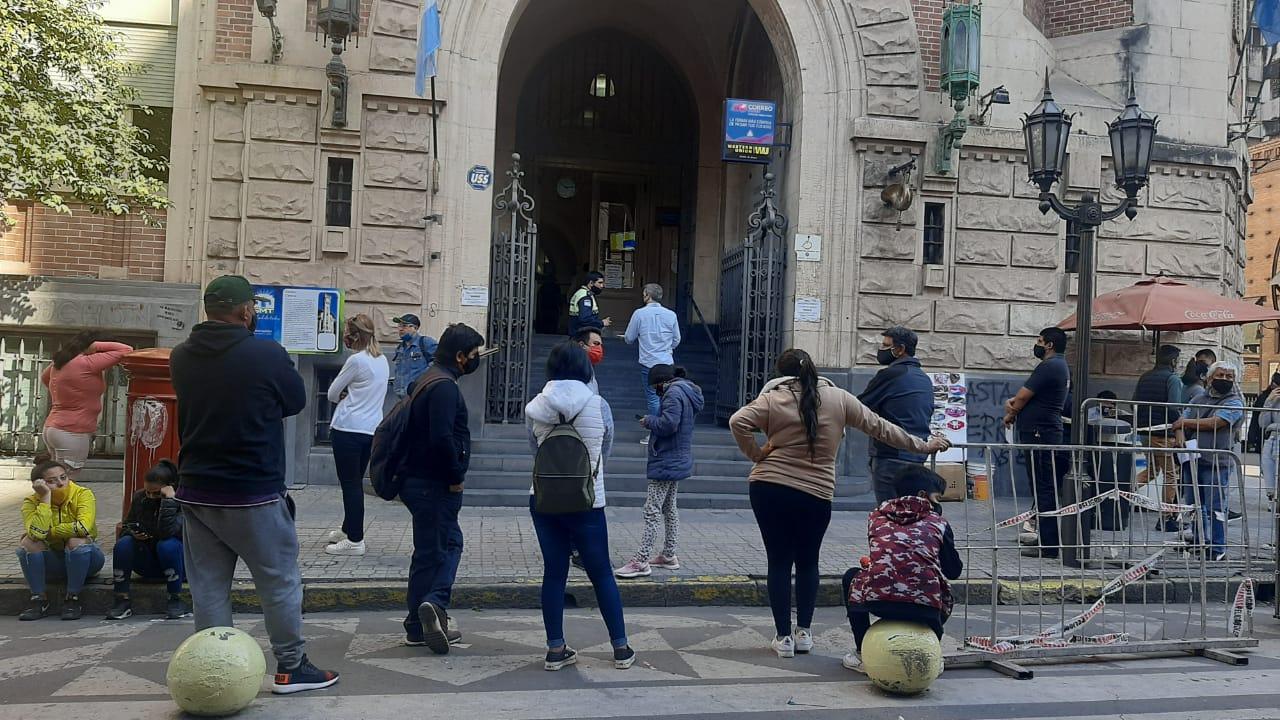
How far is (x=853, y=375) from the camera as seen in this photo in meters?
12.5

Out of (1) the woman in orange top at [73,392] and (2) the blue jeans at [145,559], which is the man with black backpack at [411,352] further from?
(2) the blue jeans at [145,559]

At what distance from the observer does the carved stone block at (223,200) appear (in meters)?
11.4

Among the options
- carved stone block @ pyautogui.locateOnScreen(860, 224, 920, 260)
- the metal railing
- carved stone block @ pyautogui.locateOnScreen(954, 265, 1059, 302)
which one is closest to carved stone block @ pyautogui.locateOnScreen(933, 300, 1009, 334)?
carved stone block @ pyautogui.locateOnScreen(954, 265, 1059, 302)

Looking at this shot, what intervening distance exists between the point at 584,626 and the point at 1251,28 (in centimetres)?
1537

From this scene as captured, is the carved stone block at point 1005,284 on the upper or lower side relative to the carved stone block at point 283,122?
lower

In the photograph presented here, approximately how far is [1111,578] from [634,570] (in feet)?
11.0

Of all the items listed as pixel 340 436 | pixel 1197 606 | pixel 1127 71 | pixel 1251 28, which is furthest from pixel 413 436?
pixel 1251 28

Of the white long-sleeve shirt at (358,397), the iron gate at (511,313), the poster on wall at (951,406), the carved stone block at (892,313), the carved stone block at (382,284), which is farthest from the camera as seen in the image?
the carved stone block at (892,313)

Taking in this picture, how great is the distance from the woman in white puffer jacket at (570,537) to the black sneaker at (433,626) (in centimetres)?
65

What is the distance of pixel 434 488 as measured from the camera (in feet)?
18.4

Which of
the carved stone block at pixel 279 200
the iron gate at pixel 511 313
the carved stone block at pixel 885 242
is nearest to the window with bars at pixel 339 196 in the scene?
the carved stone block at pixel 279 200

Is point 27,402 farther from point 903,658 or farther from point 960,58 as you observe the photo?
point 960,58

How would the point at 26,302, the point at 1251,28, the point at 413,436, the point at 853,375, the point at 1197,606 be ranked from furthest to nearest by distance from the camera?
the point at 1251,28 < the point at 853,375 < the point at 26,302 < the point at 1197,606 < the point at 413,436

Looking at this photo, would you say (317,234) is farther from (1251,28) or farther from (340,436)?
(1251,28)
